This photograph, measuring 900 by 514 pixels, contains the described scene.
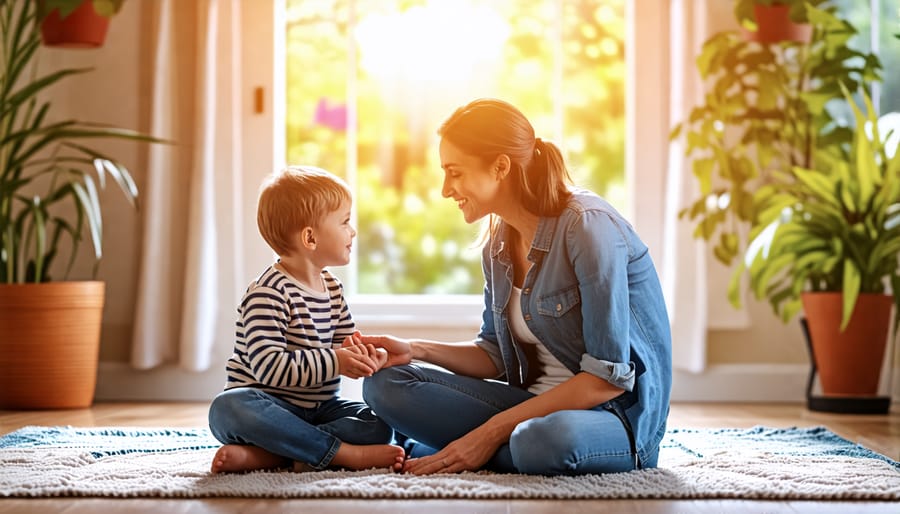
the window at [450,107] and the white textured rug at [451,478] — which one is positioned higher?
the window at [450,107]

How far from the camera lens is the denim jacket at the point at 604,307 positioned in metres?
1.94

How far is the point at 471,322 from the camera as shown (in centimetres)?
386

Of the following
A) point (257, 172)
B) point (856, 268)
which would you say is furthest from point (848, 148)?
point (257, 172)

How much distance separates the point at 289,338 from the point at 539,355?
0.49m

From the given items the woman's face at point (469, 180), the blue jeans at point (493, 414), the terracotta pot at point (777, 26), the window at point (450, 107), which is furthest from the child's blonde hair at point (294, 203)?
the window at point (450, 107)

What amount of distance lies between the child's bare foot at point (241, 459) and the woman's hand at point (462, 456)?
0.92ft

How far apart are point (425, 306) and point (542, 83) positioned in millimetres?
3058

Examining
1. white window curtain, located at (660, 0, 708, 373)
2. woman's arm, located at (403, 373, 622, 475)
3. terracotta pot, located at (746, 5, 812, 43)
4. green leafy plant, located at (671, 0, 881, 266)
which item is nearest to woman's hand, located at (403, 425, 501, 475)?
woman's arm, located at (403, 373, 622, 475)

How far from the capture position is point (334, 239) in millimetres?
2139

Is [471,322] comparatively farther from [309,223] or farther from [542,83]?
[542,83]

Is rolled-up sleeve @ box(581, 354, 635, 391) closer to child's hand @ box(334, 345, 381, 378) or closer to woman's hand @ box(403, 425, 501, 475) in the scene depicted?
woman's hand @ box(403, 425, 501, 475)

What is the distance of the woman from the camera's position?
1.94 m

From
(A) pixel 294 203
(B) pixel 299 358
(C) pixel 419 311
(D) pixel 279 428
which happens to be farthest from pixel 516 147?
(C) pixel 419 311

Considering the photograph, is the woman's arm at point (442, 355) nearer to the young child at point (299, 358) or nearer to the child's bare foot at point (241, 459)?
the young child at point (299, 358)
